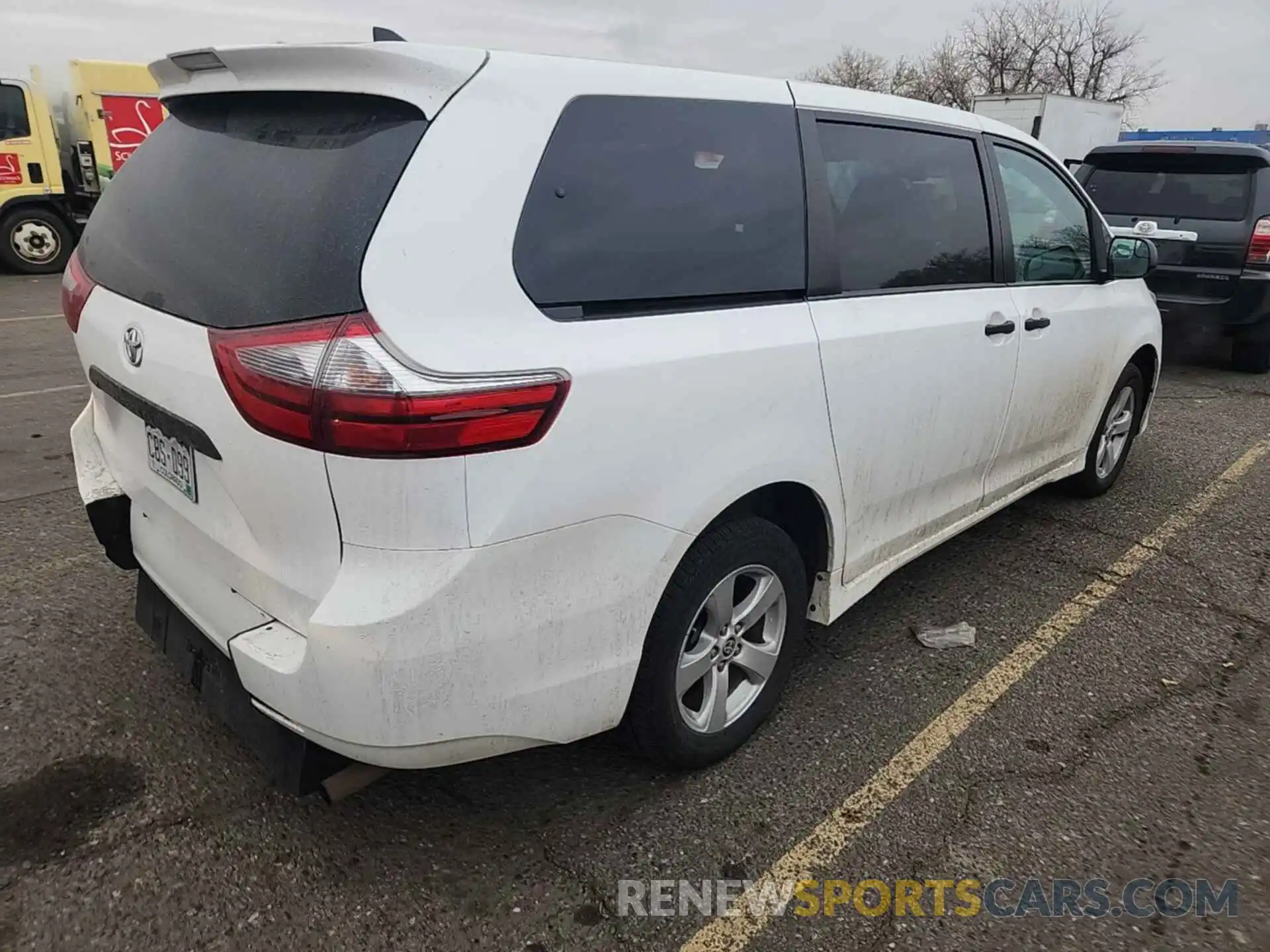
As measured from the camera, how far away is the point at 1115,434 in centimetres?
472

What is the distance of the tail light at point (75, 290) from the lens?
94.6 inches

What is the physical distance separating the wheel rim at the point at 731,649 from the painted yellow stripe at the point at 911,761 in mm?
399

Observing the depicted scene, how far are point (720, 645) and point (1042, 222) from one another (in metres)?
2.42

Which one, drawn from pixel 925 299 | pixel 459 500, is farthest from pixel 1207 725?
pixel 459 500

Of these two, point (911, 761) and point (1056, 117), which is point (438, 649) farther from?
point (1056, 117)

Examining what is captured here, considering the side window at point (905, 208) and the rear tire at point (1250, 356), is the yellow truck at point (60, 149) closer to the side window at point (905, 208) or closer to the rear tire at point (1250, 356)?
the side window at point (905, 208)

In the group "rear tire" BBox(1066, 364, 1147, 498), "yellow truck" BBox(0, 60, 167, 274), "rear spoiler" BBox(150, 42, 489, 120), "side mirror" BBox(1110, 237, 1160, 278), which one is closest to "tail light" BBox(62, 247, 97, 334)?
"rear spoiler" BBox(150, 42, 489, 120)

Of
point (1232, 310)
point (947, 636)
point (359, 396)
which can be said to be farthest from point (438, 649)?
point (1232, 310)

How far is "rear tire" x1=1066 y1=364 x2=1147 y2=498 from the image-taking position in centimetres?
447

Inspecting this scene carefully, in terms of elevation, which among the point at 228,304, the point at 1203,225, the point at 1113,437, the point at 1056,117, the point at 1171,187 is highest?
the point at 1056,117

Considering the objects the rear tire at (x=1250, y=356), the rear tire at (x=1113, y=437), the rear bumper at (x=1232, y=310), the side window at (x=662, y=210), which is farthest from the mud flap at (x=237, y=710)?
the rear tire at (x=1250, y=356)

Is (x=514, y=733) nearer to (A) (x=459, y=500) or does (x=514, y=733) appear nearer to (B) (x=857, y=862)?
(A) (x=459, y=500)

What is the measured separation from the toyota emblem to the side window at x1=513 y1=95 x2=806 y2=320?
0.92m

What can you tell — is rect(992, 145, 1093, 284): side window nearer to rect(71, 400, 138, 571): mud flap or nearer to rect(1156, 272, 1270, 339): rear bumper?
rect(71, 400, 138, 571): mud flap
